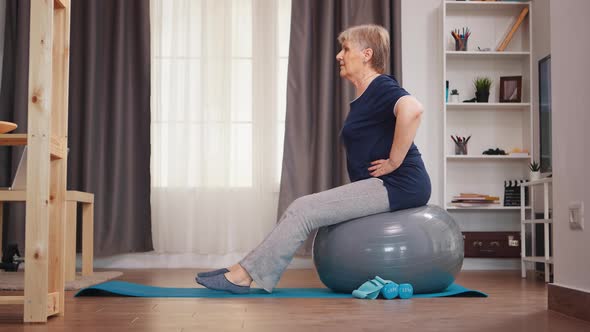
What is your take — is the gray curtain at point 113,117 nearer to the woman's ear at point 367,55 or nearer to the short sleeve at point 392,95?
the woman's ear at point 367,55

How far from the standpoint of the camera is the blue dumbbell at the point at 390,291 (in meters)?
2.84

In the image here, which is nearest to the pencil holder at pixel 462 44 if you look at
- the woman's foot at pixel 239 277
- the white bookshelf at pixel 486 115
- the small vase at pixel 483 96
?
the white bookshelf at pixel 486 115

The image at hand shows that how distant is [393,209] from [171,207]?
7.90 feet

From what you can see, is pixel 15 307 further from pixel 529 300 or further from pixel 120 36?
pixel 120 36

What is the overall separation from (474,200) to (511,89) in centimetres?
87

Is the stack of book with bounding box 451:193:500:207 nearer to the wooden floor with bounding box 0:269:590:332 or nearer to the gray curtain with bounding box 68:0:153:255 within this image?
the wooden floor with bounding box 0:269:590:332

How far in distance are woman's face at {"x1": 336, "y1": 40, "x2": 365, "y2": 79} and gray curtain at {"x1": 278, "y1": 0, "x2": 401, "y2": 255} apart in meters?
1.77

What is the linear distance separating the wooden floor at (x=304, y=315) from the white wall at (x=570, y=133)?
7.3 inches

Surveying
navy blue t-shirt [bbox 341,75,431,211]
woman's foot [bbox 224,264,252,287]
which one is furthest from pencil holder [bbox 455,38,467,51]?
woman's foot [bbox 224,264,252,287]

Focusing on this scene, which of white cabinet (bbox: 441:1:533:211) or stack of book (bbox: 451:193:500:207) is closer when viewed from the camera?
stack of book (bbox: 451:193:500:207)

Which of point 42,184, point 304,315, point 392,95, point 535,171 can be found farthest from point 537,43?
point 42,184

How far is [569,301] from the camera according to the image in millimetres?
2266

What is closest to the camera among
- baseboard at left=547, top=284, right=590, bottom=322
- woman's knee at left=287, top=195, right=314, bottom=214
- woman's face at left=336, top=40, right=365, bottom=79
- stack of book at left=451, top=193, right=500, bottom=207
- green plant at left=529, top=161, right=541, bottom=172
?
baseboard at left=547, top=284, right=590, bottom=322

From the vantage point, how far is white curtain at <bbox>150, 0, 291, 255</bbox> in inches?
199
